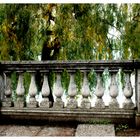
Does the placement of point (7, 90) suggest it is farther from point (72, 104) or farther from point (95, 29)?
point (95, 29)

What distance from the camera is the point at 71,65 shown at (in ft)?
19.7

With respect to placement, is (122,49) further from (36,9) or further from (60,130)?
(60,130)

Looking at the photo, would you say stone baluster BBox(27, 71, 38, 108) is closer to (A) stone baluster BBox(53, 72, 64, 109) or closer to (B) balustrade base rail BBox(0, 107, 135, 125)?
(B) balustrade base rail BBox(0, 107, 135, 125)

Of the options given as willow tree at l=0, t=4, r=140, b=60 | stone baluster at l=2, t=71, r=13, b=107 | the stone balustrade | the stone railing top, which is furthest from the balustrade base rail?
willow tree at l=0, t=4, r=140, b=60

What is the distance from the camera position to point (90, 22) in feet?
35.1

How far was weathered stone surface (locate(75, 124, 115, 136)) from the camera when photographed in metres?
5.24

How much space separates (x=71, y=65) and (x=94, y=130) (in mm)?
1141

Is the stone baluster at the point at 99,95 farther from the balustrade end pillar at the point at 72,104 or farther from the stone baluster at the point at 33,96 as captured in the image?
the stone baluster at the point at 33,96

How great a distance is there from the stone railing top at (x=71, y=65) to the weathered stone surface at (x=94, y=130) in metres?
0.90

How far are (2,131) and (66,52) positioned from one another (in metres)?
5.74

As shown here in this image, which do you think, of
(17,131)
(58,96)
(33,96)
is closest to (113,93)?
(58,96)

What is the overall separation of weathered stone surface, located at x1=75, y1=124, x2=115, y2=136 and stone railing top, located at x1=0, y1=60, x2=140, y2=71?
2.94 ft

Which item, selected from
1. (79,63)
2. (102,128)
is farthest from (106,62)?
(102,128)

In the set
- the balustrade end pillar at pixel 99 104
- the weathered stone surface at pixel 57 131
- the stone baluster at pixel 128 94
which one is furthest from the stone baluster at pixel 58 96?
the stone baluster at pixel 128 94
